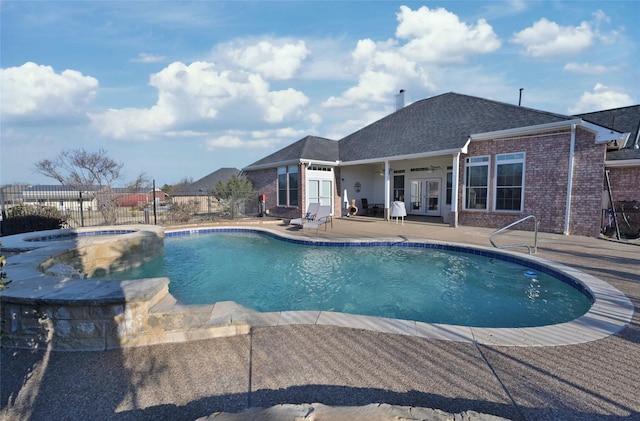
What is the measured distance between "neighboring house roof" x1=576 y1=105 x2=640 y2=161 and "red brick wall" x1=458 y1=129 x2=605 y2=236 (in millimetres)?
1466

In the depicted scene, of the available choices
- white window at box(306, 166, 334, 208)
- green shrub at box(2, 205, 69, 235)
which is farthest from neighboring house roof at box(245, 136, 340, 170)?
green shrub at box(2, 205, 69, 235)

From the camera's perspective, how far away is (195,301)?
16.8 feet

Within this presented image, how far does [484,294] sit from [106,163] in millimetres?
17800

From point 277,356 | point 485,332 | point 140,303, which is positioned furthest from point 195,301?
point 485,332

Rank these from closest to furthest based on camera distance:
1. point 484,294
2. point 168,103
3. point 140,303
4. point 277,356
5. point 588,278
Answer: point 277,356
point 140,303
point 588,278
point 484,294
point 168,103

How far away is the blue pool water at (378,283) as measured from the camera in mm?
4666

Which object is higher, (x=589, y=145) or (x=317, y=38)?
(x=317, y=38)

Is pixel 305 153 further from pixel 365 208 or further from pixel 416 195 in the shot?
pixel 416 195

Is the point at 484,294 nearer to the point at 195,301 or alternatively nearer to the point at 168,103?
the point at 195,301

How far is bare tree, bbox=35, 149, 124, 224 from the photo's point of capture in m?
14.5

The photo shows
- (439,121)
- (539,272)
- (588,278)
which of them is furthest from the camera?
(439,121)

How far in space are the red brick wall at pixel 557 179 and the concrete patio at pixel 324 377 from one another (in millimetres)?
7574

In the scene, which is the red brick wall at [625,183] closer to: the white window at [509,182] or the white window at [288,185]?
the white window at [509,182]

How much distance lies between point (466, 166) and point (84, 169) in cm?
1797
